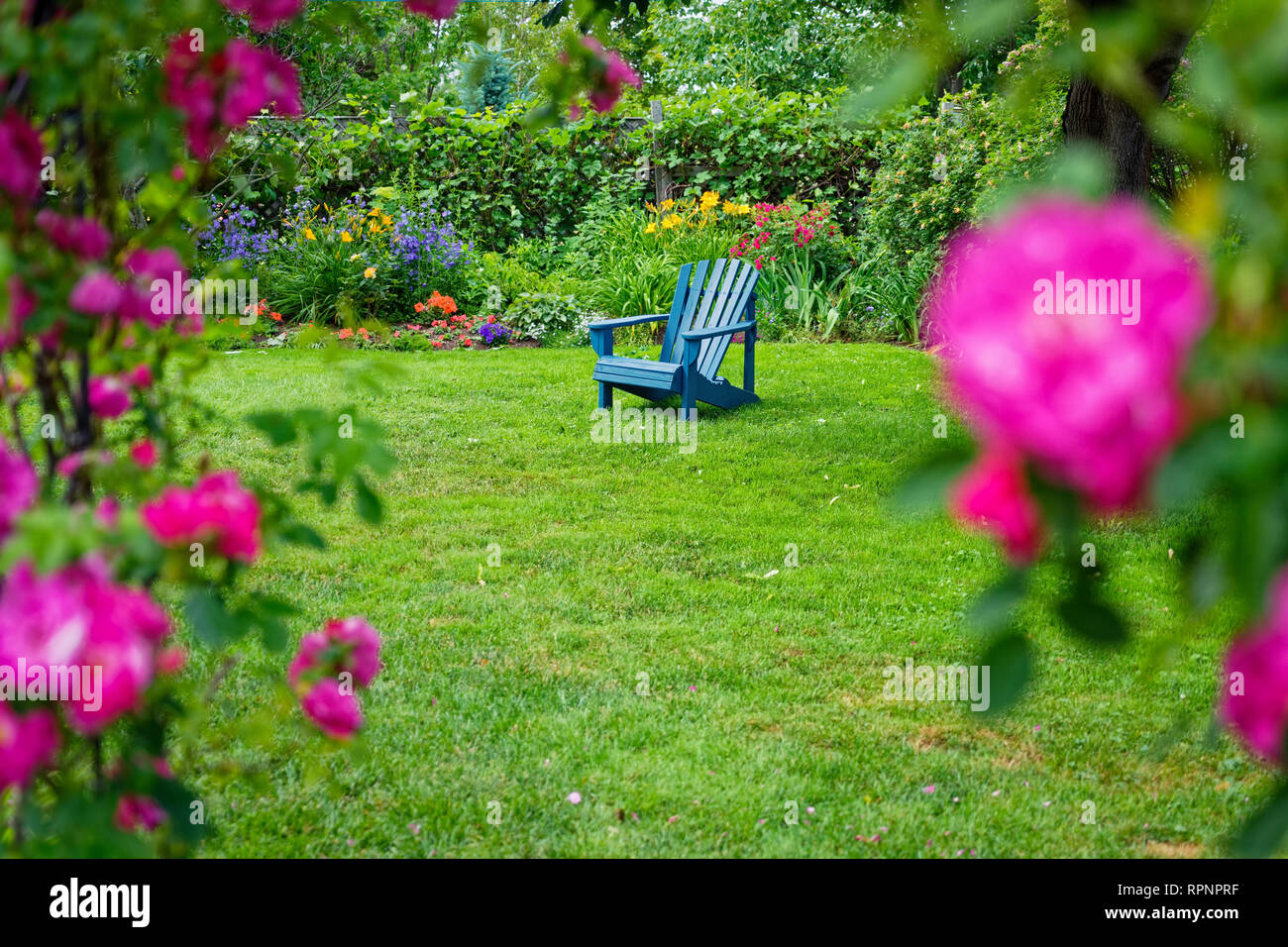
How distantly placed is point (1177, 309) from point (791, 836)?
6.35ft

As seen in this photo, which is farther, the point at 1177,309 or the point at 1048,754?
the point at 1048,754

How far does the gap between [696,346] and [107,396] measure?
15.3 ft

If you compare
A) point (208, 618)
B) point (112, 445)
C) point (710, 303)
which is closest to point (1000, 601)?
point (208, 618)

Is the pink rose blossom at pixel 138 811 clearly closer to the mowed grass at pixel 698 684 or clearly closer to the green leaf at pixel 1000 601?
the mowed grass at pixel 698 684

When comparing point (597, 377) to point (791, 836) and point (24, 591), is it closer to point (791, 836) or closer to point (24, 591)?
point (791, 836)

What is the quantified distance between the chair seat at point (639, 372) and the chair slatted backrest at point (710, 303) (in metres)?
0.51

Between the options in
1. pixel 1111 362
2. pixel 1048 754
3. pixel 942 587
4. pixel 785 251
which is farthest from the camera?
pixel 785 251

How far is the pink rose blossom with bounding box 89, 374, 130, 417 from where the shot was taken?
1282mm

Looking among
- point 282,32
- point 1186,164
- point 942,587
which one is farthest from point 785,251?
point 942,587

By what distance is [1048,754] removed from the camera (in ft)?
8.75

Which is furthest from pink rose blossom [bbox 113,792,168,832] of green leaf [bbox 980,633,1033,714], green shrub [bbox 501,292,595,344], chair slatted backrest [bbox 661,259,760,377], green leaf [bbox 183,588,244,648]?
green shrub [bbox 501,292,595,344]

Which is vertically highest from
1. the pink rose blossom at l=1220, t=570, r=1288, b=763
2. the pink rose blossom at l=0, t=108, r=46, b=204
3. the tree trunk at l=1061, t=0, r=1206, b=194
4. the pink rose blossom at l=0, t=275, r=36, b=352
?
the tree trunk at l=1061, t=0, r=1206, b=194

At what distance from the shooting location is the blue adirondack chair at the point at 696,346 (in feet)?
19.2

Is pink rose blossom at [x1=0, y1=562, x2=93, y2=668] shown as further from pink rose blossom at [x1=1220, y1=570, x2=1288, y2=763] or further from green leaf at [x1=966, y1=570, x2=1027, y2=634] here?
pink rose blossom at [x1=1220, y1=570, x2=1288, y2=763]
